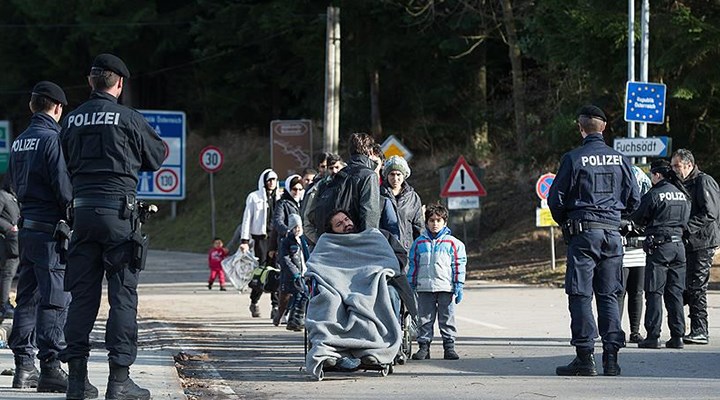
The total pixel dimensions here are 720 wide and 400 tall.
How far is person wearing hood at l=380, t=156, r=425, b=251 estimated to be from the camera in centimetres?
1267

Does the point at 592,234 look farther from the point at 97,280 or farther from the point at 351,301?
the point at 97,280

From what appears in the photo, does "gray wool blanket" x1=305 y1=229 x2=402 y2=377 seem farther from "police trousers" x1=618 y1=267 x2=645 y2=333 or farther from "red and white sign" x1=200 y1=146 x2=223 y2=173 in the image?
"red and white sign" x1=200 y1=146 x2=223 y2=173

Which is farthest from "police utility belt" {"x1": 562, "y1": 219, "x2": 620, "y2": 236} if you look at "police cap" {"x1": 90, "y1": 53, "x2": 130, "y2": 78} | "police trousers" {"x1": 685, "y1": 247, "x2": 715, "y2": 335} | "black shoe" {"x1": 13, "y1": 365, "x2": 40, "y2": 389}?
"black shoe" {"x1": 13, "y1": 365, "x2": 40, "y2": 389}

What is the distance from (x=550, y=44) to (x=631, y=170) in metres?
14.7

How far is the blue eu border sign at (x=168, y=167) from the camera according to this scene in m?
22.7

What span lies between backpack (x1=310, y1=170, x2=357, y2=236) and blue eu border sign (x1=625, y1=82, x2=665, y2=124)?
11.1 m

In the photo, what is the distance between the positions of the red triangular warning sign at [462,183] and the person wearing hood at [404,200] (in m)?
13.5

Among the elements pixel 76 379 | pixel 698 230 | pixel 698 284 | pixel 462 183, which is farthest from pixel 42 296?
pixel 462 183

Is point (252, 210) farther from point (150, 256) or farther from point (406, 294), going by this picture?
point (150, 256)

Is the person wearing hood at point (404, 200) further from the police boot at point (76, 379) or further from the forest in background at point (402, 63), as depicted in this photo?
the forest in background at point (402, 63)

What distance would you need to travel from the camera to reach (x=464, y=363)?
39.1 ft

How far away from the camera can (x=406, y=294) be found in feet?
36.5

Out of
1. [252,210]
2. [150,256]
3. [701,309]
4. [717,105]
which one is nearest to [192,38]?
[150,256]

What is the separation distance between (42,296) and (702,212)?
7017mm
